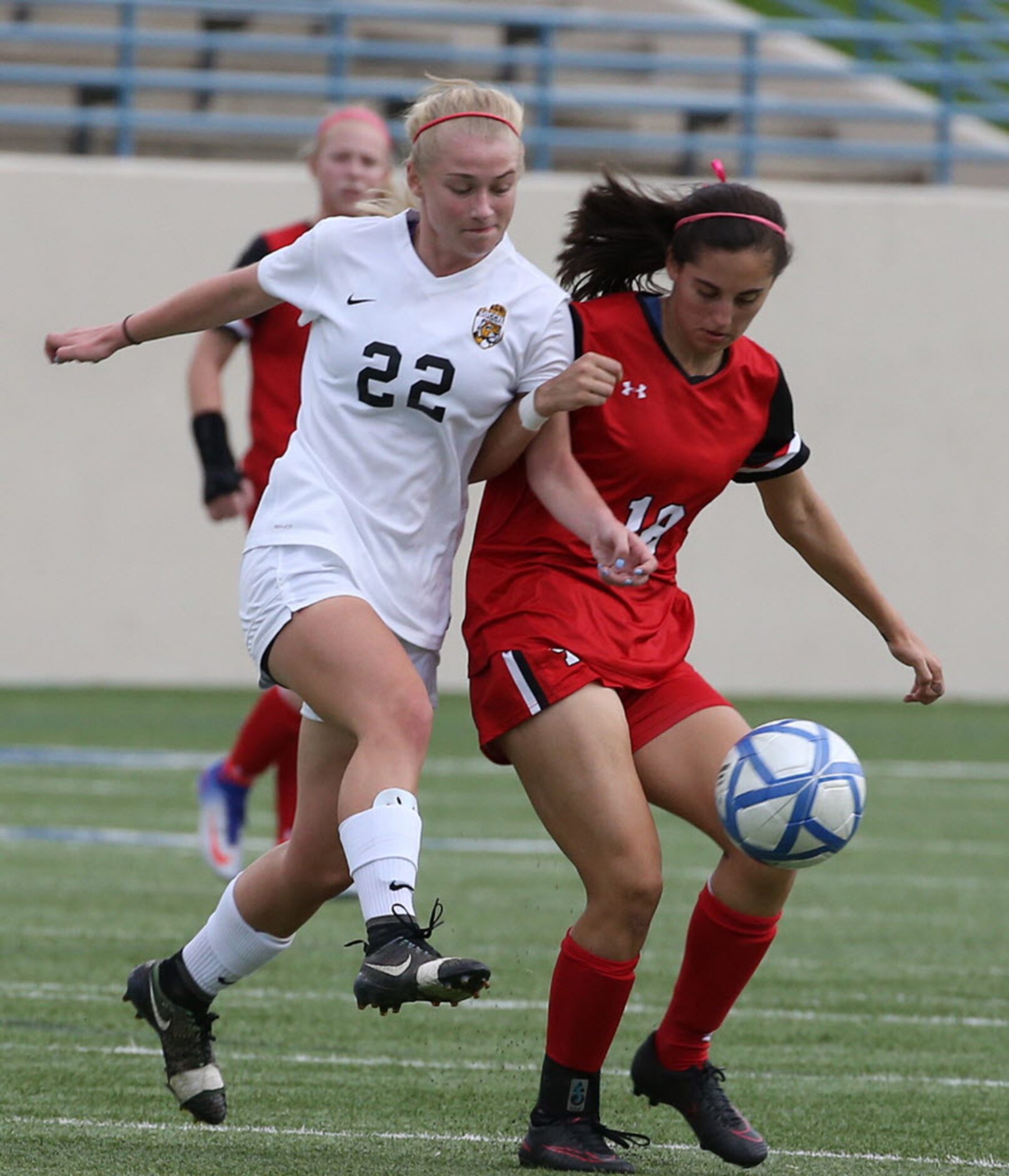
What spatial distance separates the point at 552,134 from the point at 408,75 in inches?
91.0

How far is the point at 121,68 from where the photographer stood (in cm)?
1616

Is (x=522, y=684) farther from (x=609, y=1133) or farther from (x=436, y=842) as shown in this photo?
(x=436, y=842)

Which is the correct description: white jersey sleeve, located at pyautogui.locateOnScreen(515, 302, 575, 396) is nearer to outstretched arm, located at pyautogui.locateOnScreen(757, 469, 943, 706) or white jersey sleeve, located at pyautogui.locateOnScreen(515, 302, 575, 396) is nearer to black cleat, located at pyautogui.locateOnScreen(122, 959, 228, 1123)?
outstretched arm, located at pyautogui.locateOnScreen(757, 469, 943, 706)

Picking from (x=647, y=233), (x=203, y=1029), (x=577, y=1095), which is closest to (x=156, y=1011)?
(x=203, y=1029)

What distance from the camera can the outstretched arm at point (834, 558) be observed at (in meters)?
4.48

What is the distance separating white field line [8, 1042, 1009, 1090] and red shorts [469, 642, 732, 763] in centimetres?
110

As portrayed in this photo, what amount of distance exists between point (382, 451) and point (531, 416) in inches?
11.3

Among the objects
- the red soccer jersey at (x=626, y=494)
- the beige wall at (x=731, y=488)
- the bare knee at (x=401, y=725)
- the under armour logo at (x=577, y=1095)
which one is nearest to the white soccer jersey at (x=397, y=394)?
the red soccer jersey at (x=626, y=494)

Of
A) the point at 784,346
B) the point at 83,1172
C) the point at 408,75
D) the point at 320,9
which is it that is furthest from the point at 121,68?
the point at 83,1172

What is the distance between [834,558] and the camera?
4551 mm

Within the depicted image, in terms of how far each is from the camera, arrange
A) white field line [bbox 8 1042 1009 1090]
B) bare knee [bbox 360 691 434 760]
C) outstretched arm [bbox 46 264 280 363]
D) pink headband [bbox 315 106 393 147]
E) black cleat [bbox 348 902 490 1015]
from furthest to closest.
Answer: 1. pink headband [bbox 315 106 393 147]
2. white field line [bbox 8 1042 1009 1090]
3. outstretched arm [bbox 46 264 280 363]
4. bare knee [bbox 360 691 434 760]
5. black cleat [bbox 348 902 490 1015]

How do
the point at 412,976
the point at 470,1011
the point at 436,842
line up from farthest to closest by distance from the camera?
the point at 436,842
the point at 470,1011
the point at 412,976

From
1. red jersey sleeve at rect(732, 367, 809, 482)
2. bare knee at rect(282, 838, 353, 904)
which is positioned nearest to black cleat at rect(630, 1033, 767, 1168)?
bare knee at rect(282, 838, 353, 904)

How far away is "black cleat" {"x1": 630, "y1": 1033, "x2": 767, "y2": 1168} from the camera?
162 inches
